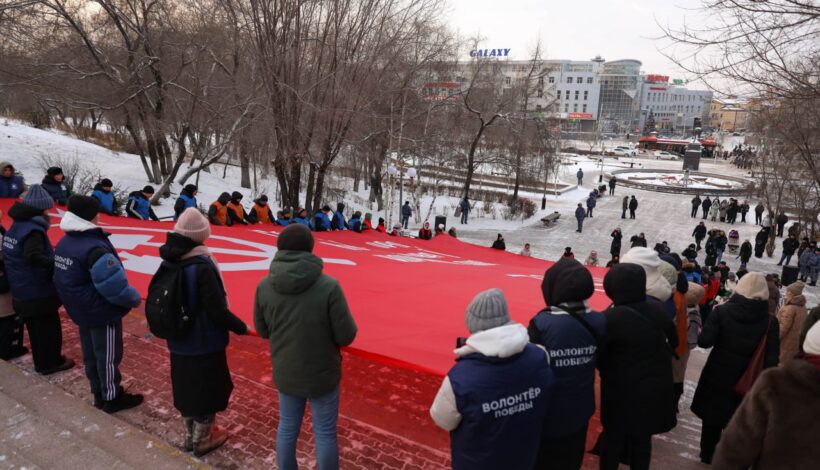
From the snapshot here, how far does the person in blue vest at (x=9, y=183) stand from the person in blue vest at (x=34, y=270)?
5.20m

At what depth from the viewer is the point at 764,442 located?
2355mm

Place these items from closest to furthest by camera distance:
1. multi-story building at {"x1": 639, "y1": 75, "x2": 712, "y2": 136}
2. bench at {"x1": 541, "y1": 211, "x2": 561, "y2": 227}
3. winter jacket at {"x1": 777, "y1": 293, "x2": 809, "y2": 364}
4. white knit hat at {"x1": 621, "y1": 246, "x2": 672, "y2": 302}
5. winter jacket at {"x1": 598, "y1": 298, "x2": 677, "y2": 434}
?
winter jacket at {"x1": 598, "y1": 298, "x2": 677, "y2": 434} → white knit hat at {"x1": 621, "y1": 246, "x2": 672, "y2": 302} → winter jacket at {"x1": 777, "y1": 293, "x2": 809, "y2": 364} → bench at {"x1": 541, "y1": 211, "x2": 561, "y2": 227} → multi-story building at {"x1": 639, "y1": 75, "x2": 712, "y2": 136}

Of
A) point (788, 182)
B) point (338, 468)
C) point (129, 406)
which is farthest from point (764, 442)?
point (788, 182)

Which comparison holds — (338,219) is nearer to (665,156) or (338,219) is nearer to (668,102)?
(665,156)

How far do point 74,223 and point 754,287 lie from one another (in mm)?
5135

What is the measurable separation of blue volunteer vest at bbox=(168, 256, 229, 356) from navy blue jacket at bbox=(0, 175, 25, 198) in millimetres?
7335

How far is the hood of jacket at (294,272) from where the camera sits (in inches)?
116

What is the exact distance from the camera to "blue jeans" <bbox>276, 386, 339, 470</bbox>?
3213mm

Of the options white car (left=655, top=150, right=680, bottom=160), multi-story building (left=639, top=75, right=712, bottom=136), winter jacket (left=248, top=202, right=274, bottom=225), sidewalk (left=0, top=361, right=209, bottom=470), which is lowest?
sidewalk (left=0, top=361, right=209, bottom=470)

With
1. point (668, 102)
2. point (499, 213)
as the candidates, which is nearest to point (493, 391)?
point (499, 213)

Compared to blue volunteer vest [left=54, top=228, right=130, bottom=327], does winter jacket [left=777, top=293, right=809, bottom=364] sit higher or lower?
lower

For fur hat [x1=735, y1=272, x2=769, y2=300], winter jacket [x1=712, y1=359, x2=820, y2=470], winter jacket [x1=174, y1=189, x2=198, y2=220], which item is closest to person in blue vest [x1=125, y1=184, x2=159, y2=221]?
winter jacket [x1=174, y1=189, x2=198, y2=220]

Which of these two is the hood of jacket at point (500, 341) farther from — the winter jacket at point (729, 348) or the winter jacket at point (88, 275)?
the winter jacket at point (88, 275)

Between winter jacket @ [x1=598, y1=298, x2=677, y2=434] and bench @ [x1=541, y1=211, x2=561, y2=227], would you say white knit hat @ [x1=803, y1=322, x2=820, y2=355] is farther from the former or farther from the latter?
bench @ [x1=541, y1=211, x2=561, y2=227]
